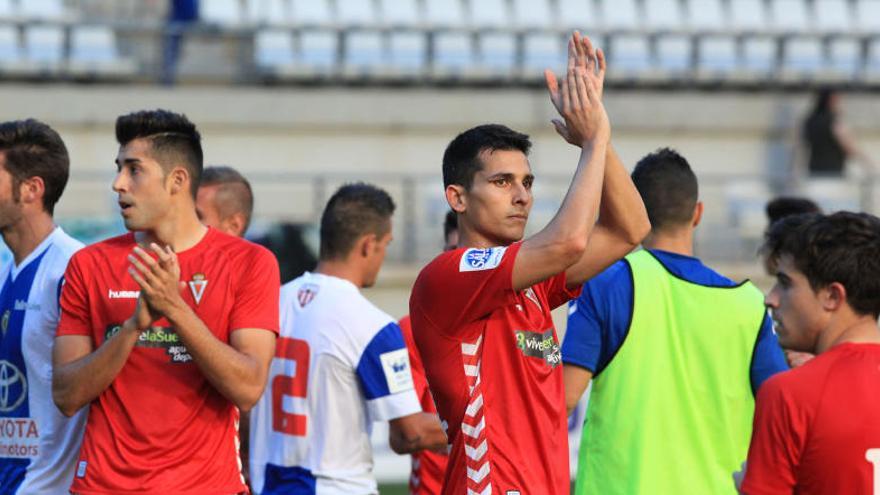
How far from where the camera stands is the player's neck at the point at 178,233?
506 cm

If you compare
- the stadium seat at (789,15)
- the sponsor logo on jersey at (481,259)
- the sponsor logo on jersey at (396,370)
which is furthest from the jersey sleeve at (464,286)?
the stadium seat at (789,15)

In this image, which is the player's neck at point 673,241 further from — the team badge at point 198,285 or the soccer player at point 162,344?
the team badge at point 198,285

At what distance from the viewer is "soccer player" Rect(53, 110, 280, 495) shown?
15.7ft

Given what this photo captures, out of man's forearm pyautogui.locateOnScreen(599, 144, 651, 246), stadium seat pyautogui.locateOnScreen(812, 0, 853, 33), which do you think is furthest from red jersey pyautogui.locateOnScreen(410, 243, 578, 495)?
stadium seat pyautogui.locateOnScreen(812, 0, 853, 33)

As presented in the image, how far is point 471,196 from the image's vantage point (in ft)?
15.7

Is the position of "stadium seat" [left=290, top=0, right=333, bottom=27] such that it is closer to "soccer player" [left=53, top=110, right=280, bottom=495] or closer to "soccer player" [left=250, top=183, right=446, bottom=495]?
"soccer player" [left=250, top=183, right=446, bottom=495]

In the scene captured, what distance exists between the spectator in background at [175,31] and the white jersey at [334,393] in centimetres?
1198

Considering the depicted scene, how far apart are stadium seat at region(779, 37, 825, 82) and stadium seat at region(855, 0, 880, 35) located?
52.8 inches

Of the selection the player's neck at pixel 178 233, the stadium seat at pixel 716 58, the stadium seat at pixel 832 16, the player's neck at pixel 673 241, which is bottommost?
the player's neck at pixel 673 241

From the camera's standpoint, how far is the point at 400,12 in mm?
19812

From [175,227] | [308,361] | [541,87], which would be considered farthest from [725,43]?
[175,227]

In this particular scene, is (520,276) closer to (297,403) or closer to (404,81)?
(297,403)

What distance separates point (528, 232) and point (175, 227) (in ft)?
33.1

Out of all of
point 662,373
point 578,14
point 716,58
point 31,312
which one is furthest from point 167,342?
point 578,14
